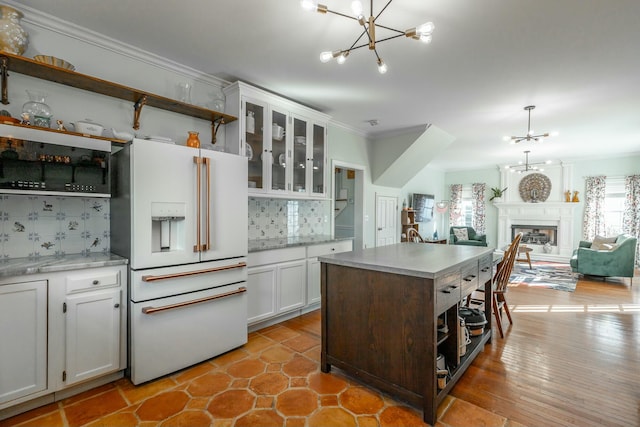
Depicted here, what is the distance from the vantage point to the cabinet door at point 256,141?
3.24 meters

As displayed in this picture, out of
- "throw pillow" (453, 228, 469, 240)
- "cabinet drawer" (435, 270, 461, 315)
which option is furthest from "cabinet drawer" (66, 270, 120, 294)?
"throw pillow" (453, 228, 469, 240)

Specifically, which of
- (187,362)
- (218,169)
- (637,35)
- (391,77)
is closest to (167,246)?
(218,169)

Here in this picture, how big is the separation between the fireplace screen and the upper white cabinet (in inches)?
280

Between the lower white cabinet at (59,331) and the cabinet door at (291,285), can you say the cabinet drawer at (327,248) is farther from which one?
the lower white cabinet at (59,331)

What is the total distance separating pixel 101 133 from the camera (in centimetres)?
232

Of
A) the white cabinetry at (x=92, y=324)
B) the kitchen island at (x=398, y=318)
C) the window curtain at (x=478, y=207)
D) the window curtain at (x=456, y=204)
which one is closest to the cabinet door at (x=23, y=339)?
the white cabinetry at (x=92, y=324)

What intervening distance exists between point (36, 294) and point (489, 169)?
10.1 metres

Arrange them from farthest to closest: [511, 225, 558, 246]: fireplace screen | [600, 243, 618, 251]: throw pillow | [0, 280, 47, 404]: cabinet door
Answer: [511, 225, 558, 246]: fireplace screen → [600, 243, 618, 251]: throw pillow → [0, 280, 47, 404]: cabinet door

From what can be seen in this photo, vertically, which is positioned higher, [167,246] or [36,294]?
[167,246]

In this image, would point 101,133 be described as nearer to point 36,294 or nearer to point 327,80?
point 36,294

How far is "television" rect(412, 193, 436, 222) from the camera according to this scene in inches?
326

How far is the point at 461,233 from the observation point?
7.92m

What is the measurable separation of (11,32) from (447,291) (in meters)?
3.28

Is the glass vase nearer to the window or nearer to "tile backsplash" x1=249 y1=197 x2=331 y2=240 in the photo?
"tile backsplash" x1=249 y1=197 x2=331 y2=240
